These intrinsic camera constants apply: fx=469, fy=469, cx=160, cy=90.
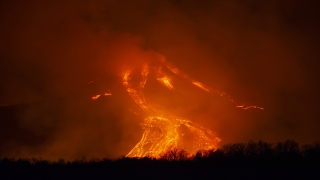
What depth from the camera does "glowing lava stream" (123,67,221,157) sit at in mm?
23725

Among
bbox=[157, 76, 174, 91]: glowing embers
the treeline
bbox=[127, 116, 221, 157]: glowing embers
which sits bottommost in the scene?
the treeline

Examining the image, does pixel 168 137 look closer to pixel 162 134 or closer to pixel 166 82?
pixel 162 134

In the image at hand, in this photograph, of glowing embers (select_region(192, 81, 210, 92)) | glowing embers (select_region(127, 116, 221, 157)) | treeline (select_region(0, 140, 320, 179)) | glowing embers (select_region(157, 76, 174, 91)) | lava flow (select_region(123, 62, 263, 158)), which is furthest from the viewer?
glowing embers (select_region(192, 81, 210, 92))

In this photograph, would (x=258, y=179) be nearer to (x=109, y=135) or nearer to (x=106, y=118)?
(x=109, y=135)

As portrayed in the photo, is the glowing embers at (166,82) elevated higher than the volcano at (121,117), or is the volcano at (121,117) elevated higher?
the glowing embers at (166,82)

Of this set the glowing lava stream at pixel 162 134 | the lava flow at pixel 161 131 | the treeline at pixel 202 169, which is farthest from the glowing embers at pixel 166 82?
the treeline at pixel 202 169

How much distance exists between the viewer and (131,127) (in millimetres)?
27000

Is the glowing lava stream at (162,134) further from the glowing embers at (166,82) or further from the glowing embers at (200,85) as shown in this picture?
the glowing embers at (200,85)

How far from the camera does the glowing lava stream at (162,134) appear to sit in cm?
2373

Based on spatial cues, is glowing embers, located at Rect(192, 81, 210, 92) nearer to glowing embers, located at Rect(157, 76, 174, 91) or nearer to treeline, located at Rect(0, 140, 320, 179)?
glowing embers, located at Rect(157, 76, 174, 91)

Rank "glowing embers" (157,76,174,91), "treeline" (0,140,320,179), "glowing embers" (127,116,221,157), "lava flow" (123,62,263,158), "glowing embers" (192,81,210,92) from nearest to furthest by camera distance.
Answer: "treeline" (0,140,320,179), "glowing embers" (127,116,221,157), "lava flow" (123,62,263,158), "glowing embers" (157,76,174,91), "glowing embers" (192,81,210,92)

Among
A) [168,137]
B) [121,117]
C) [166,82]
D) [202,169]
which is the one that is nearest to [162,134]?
[168,137]

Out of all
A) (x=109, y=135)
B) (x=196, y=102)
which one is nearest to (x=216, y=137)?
(x=196, y=102)

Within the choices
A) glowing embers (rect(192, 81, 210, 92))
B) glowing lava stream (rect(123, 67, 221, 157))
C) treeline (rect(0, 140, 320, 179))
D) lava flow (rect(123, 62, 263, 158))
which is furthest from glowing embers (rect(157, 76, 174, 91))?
treeline (rect(0, 140, 320, 179))
